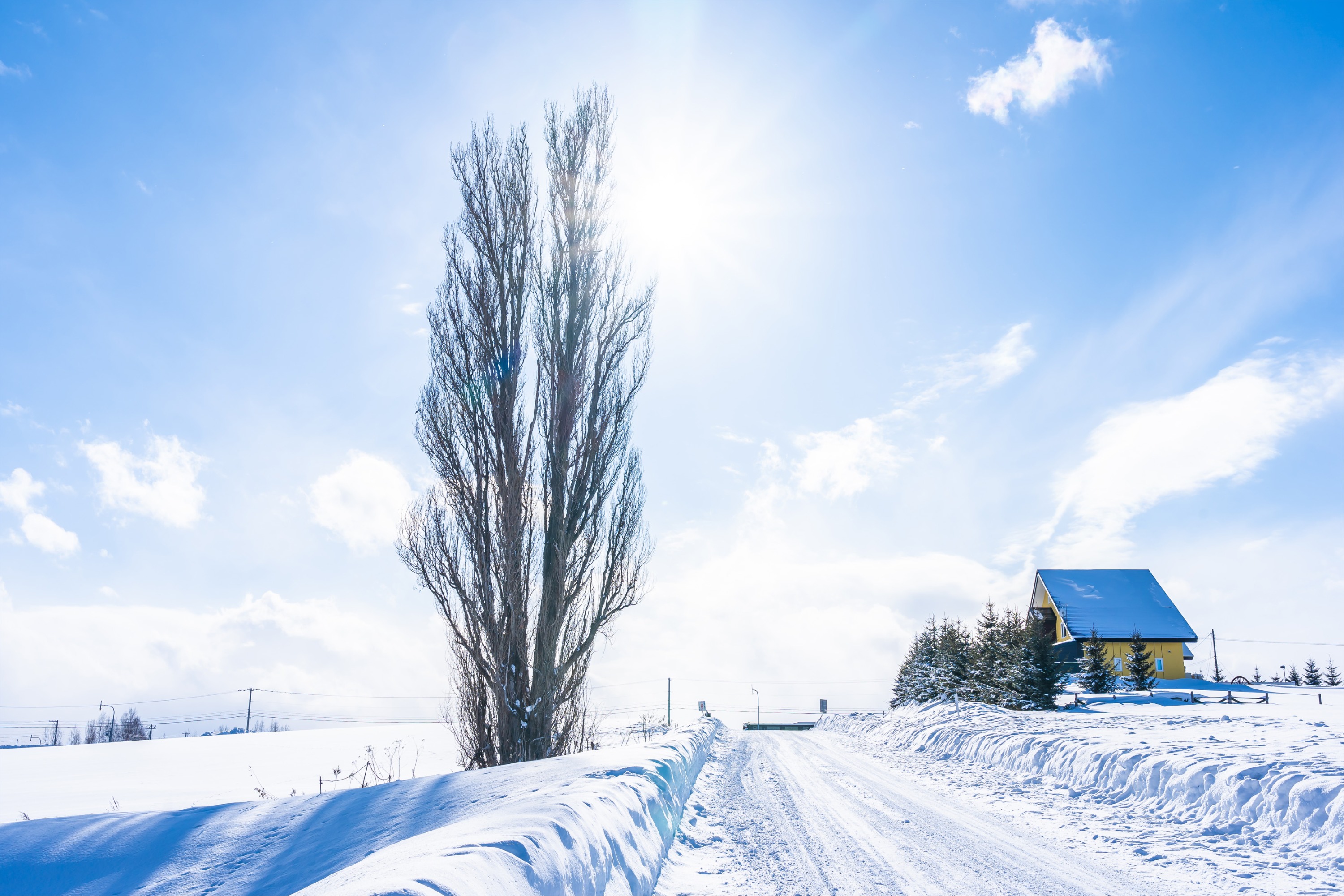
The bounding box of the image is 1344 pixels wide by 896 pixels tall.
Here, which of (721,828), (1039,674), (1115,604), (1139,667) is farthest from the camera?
(1115,604)

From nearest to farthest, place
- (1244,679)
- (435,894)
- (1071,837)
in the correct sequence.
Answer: (435,894), (1071,837), (1244,679)

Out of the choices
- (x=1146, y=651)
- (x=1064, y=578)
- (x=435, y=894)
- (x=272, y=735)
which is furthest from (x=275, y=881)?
(x=1064, y=578)

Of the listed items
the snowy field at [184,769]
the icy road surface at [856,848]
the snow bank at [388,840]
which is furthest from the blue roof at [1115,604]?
the snow bank at [388,840]

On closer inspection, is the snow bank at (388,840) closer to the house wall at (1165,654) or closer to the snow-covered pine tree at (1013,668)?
the snow-covered pine tree at (1013,668)

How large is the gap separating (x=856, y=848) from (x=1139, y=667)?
111 feet

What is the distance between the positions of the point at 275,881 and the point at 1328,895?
7371 millimetres

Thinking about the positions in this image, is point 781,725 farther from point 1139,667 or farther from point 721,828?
point 721,828

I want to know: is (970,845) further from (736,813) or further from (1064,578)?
(1064,578)

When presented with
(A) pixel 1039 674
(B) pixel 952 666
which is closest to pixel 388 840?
(A) pixel 1039 674

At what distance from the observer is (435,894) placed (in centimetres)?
247

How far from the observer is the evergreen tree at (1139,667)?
32562mm

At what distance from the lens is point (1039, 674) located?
2564 centimetres

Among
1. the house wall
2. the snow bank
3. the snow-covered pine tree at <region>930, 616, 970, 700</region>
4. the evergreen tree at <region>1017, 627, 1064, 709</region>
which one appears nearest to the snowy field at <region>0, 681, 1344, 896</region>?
the snow bank

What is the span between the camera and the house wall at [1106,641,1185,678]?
128 feet
